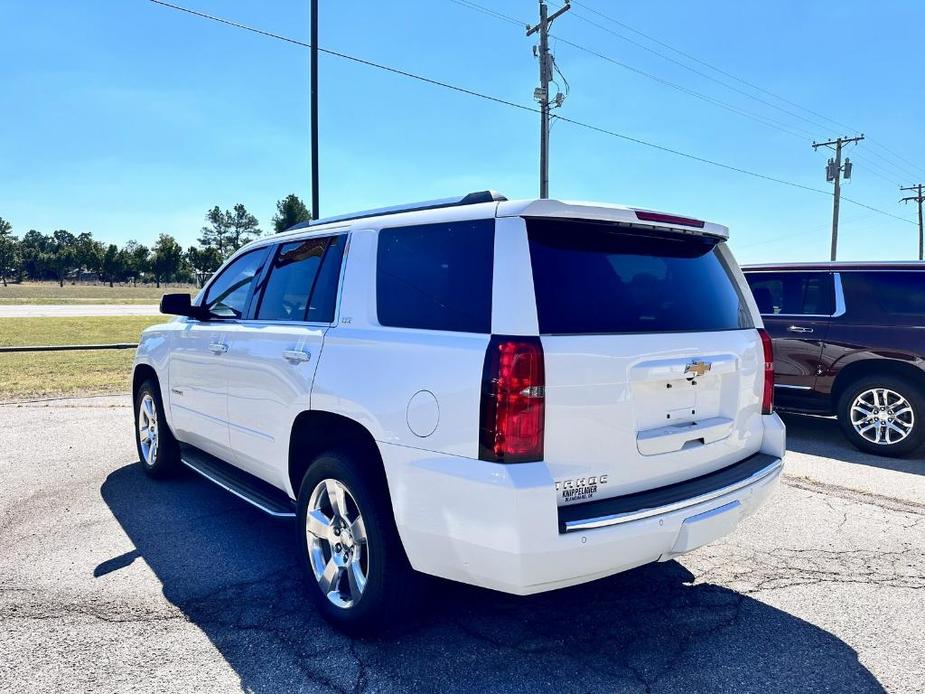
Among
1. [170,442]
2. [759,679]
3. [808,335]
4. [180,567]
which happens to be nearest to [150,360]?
[170,442]

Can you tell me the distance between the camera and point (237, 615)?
315 cm

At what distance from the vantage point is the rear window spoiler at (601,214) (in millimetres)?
2534

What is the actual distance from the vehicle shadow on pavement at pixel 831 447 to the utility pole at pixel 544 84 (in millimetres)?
10950

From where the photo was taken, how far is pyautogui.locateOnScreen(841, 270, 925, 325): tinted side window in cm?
636

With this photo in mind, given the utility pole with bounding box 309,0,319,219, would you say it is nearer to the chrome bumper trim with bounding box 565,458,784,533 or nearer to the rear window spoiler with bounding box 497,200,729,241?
the rear window spoiler with bounding box 497,200,729,241

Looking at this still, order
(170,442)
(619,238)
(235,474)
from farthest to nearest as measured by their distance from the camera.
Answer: (170,442) → (235,474) → (619,238)

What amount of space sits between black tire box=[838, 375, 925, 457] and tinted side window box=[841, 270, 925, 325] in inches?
24.3

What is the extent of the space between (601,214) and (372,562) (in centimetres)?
176

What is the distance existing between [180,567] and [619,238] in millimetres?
3006

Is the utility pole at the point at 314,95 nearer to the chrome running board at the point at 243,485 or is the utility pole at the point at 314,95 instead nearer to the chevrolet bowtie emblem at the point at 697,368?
the chrome running board at the point at 243,485

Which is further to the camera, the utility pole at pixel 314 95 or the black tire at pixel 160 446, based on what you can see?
the utility pole at pixel 314 95

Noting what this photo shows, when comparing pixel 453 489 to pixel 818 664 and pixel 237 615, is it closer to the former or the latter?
pixel 237 615

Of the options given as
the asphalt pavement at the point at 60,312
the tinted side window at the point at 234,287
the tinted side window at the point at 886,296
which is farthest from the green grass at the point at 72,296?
the tinted side window at the point at 886,296

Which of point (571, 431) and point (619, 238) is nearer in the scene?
point (571, 431)
